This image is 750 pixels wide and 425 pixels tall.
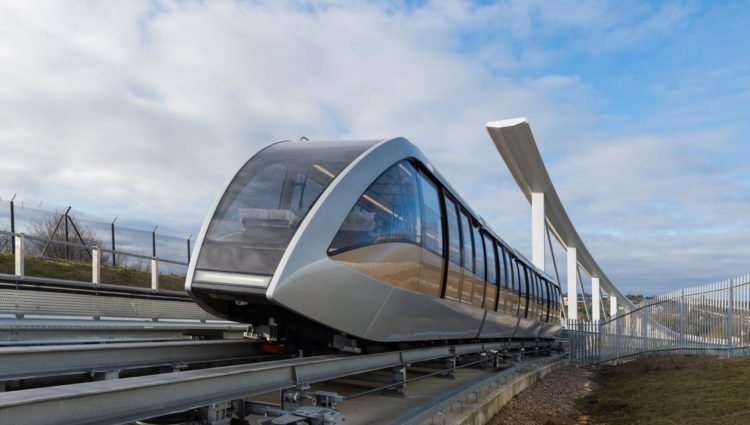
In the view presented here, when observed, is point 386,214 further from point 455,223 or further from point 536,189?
point 536,189

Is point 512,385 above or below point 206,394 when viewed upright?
below

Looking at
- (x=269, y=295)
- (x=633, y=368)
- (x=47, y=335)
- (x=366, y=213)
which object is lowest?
(x=633, y=368)

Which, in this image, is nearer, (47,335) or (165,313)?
(47,335)

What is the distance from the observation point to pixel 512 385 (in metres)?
10.6

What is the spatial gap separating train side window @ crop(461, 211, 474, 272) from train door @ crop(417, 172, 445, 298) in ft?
4.31

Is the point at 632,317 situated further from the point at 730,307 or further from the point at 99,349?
the point at 99,349

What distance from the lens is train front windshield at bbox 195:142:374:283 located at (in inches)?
228

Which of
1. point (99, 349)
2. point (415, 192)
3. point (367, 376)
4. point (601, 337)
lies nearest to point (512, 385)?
point (367, 376)

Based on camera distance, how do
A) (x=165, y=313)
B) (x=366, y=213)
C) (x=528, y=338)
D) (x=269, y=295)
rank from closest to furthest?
(x=269, y=295) → (x=366, y=213) → (x=165, y=313) → (x=528, y=338)

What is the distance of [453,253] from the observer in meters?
9.19

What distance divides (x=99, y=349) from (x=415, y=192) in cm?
398

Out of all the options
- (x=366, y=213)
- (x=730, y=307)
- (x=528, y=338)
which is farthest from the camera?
(x=528, y=338)

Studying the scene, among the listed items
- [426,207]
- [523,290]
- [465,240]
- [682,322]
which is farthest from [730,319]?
[426,207]

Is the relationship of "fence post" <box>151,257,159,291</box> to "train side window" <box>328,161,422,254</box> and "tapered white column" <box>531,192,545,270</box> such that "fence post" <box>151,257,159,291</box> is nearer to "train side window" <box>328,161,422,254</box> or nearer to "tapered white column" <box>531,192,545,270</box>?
"train side window" <box>328,161,422,254</box>
